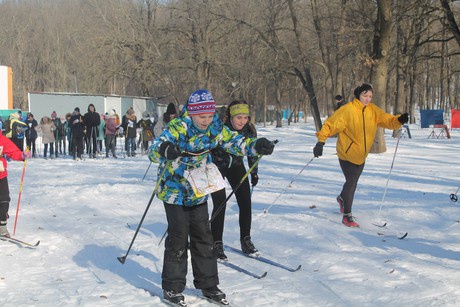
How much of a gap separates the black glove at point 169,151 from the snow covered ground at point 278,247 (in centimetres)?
127

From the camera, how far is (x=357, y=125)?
711 cm

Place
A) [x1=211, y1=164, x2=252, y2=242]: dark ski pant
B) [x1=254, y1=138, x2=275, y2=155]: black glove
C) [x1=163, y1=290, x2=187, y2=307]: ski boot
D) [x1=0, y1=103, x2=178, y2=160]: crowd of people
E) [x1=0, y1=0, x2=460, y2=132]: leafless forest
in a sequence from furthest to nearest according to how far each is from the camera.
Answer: [x1=0, y1=0, x2=460, y2=132]: leafless forest → [x1=0, y1=103, x2=178, y2=160]: crowd of people → [x1=211, y1=164, x2=252, y2=242]: dark ski pant → [x1=254, y1=138, x2=275, y2=155]: black glove → [x1=163, y1=290, x2=187, y2=307]: ski boot

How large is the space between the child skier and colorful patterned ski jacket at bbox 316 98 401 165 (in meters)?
2.74

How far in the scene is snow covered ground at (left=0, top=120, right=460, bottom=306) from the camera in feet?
15.4

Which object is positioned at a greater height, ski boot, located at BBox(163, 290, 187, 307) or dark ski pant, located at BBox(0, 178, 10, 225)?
dark ski pant, located at BBox(0, 178, 10, 225)

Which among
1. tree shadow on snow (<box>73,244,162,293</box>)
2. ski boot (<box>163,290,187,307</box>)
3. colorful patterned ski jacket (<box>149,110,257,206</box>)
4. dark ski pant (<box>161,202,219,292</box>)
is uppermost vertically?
colorful patterned ski jacket (<box>149,110,257,206</box>)

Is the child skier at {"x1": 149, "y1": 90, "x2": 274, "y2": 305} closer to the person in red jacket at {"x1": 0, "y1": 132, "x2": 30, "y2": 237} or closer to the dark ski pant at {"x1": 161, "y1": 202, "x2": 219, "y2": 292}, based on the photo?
the dark ski pant at {"x1": 161, "y1": 202, "x2": 219, "y2": 292}

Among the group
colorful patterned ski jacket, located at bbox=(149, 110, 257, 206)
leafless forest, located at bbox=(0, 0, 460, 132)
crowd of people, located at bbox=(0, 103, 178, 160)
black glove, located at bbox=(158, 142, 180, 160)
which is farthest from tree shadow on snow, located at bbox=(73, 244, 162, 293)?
leafless forest, located at bbox=(0, 0, 460, 132)

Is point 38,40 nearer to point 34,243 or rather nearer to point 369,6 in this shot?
point 369,6

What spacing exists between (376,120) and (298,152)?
433 inches

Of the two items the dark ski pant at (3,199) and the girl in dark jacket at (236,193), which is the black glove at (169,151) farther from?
the dark ski pant at (3,199)

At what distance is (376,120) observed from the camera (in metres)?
7.23

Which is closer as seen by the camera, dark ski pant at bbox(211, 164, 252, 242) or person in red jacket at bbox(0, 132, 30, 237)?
dark ski pant at bbox(211, 164, 252, 242)

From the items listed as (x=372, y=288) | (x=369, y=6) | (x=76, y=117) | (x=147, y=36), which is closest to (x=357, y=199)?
(x=372, y=288)
